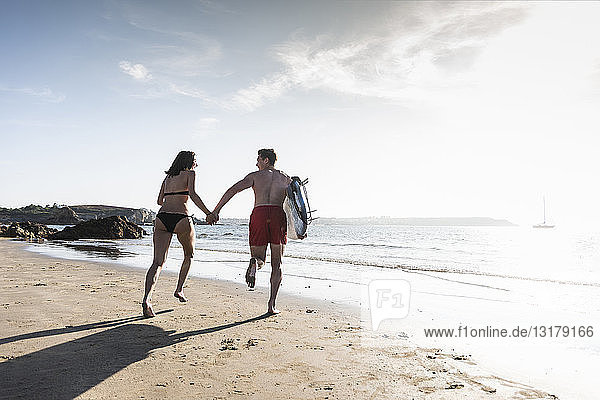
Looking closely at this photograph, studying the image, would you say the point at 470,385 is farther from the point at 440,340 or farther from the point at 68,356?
the point at 68,356

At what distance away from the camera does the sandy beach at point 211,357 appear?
3406 millimetres

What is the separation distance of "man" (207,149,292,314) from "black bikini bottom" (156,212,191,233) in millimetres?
503

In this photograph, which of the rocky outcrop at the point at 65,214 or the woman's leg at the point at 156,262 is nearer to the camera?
the woman's leg at the point at 156,262

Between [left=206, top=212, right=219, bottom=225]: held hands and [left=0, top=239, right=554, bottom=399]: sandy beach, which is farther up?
[left=206, top=212, right=219, bottom=225]: held hands

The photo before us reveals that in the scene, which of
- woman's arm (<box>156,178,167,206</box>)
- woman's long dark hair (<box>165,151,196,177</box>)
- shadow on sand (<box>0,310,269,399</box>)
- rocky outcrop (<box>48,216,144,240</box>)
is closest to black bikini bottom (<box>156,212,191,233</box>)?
woman's arm (<box>156,178,167,206</box>)

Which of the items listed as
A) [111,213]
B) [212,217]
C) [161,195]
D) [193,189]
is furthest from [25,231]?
[111,213]

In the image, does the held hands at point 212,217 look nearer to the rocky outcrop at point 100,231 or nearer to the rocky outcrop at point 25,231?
the rocky outcrop at point 100,231

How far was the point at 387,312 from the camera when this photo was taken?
7.21m

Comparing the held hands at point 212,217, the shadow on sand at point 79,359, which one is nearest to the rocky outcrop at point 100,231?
the held hands at point 212,217

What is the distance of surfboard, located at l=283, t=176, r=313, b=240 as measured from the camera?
666 centimetres

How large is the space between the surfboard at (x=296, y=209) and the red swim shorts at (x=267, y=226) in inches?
9.9

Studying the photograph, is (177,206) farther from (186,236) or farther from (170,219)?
(186,236)

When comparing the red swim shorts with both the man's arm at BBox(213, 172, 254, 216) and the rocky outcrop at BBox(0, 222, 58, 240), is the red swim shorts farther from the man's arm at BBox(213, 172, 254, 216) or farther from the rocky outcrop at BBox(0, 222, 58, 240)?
the rocky outcrop at BBox(0, 222, 58, 240)

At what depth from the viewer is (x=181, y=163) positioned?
6246mm
